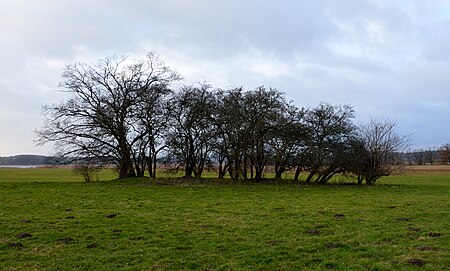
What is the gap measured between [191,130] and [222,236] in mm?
20508

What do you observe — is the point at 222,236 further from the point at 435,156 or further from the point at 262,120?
the point at 435,156

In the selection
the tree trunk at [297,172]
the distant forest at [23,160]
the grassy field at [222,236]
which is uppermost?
the distant forest at [23,160]

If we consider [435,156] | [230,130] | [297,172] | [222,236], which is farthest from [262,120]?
[435,156]

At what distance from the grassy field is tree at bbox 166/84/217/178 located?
12726 millimetres

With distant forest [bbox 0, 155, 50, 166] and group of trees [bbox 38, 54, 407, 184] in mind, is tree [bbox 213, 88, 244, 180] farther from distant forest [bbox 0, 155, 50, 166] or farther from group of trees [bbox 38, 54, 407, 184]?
distant forest [bbox 0, 155, 50, 166]

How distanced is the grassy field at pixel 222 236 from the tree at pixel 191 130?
12.7 m

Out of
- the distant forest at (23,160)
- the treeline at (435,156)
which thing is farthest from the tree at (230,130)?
the treeline at (435,156)

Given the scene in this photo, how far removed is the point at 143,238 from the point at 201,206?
21.8 ft

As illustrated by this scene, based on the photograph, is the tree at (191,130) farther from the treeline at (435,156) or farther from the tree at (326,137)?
the treeline at (435,156)

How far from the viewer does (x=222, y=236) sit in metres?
10.1

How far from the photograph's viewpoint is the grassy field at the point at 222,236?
758cm

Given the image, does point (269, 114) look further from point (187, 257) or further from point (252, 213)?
point (187, 257)

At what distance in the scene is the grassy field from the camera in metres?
7.58

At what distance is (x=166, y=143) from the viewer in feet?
101
